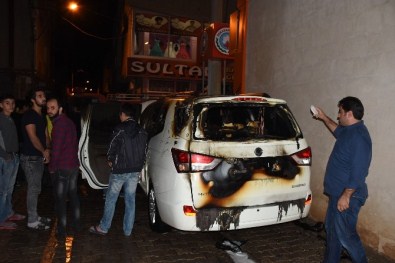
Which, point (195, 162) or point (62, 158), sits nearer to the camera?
point (195, 162)

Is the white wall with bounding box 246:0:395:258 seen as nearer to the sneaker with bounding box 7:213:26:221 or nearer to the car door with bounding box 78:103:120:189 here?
the car door with bounding box 78:103:120:189

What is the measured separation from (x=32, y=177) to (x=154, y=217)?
185 centimetres

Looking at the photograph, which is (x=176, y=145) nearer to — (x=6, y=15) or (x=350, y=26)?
(x=350, y=26)

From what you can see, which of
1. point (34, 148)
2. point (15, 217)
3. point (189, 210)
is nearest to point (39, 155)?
point (34, 148)

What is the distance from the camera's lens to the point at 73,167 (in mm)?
5031

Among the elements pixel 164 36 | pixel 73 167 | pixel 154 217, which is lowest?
pixel 154 217

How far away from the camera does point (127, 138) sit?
482 centimetres

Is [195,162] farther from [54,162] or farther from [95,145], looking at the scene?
[95,145]

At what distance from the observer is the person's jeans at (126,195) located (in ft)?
16.3

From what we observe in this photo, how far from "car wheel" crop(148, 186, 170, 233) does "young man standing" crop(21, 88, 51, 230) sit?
1.54m

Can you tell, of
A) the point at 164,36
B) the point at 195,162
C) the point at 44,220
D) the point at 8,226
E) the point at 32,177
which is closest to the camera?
the point at 195,162

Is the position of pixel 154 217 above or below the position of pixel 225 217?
below

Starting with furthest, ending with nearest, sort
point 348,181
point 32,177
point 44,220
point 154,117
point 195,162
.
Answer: point 154,117
point 44,220
point 32,177
point 195,162
point 348,181

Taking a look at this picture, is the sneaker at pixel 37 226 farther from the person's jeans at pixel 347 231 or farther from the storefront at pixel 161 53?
the storefront at pixel 161 53
